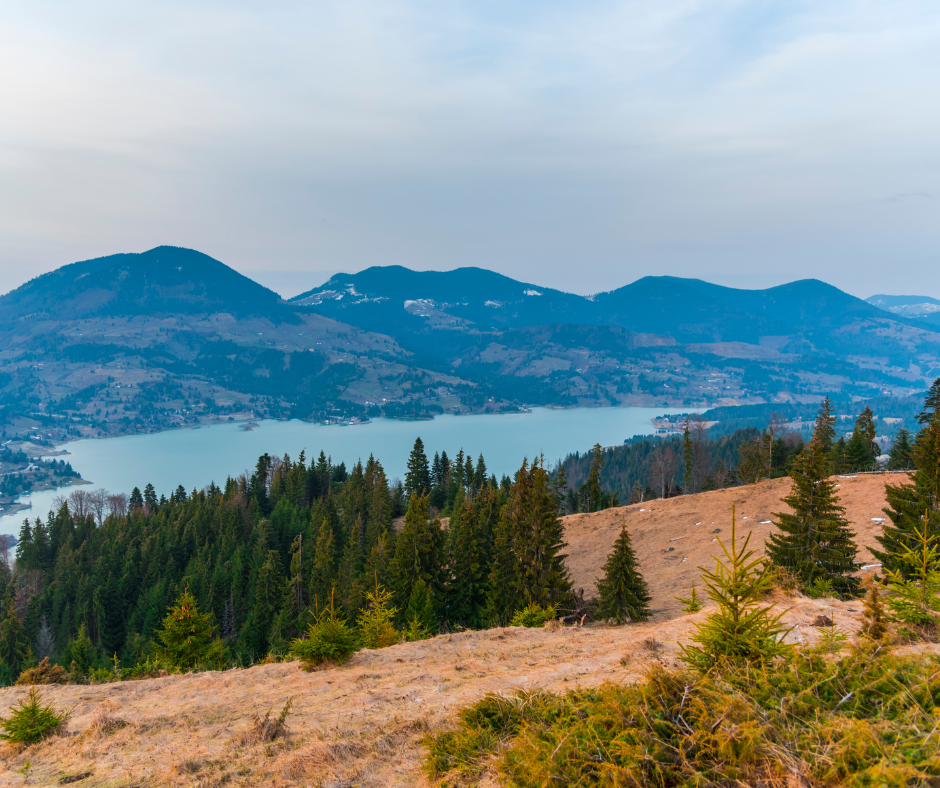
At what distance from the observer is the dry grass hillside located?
7078mm

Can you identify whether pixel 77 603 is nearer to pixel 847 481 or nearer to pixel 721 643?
pixel 721 643

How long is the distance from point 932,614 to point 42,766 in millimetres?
15052

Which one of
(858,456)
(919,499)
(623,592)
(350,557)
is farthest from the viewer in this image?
(858,456)

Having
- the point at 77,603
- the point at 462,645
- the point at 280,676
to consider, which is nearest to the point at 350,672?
the point at 280,676

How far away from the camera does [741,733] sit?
4.56m

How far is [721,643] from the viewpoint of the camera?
639 cm

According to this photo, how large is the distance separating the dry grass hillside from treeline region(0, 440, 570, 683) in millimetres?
3546

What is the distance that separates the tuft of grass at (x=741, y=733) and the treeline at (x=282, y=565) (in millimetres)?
9836

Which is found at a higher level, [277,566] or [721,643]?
[721,643]

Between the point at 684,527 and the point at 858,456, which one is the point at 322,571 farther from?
the point at 858,456

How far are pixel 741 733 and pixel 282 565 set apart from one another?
55.8 m

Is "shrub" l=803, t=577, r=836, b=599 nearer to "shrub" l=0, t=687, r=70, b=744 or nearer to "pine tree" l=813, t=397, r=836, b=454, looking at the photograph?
"pine tree" l=813, t=397, r=836, b=454

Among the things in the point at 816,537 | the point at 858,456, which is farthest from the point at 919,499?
the point at 858,456

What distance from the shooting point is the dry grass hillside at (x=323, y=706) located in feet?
23.2
